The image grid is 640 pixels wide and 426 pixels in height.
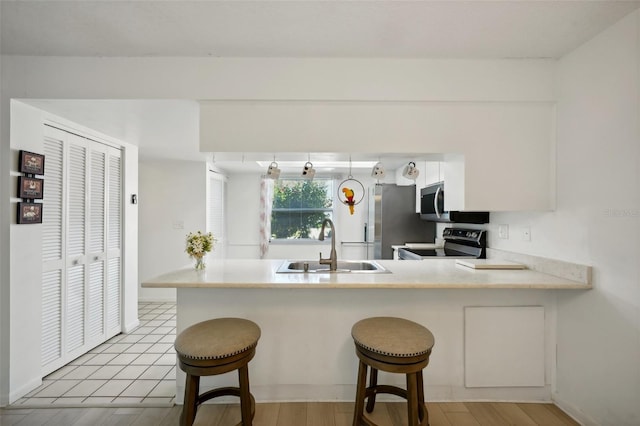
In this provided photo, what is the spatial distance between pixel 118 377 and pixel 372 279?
7.37ft

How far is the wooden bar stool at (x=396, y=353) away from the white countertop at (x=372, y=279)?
24 centimetres

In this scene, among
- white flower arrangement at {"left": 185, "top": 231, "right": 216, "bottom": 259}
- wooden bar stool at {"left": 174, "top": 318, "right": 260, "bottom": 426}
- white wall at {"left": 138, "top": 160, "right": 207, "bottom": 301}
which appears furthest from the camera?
white wall at {"left": 138, "top": 160, "right": 207, "bottom": 301}

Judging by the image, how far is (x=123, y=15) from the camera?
160cm

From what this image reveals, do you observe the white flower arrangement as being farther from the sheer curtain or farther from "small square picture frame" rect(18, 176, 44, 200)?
the sheer curtain

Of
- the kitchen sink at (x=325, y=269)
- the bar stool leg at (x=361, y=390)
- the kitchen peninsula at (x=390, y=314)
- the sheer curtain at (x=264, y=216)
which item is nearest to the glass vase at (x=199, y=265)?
the kitchen peninsula at (x=390, y=314)

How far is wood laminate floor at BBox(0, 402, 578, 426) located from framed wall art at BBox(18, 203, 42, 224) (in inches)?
50.5

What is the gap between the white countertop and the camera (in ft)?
5.83

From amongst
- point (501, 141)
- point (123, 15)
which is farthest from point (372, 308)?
point (123, 15)

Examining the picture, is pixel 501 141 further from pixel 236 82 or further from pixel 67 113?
pixel 67 113

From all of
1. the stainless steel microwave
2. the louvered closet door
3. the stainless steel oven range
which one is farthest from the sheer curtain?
the stainless steel microwave

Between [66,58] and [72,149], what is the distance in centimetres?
88

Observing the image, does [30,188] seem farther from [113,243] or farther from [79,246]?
[113,243]

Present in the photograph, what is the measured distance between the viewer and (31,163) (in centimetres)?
214

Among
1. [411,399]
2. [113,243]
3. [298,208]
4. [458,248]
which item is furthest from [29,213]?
[298,208]
